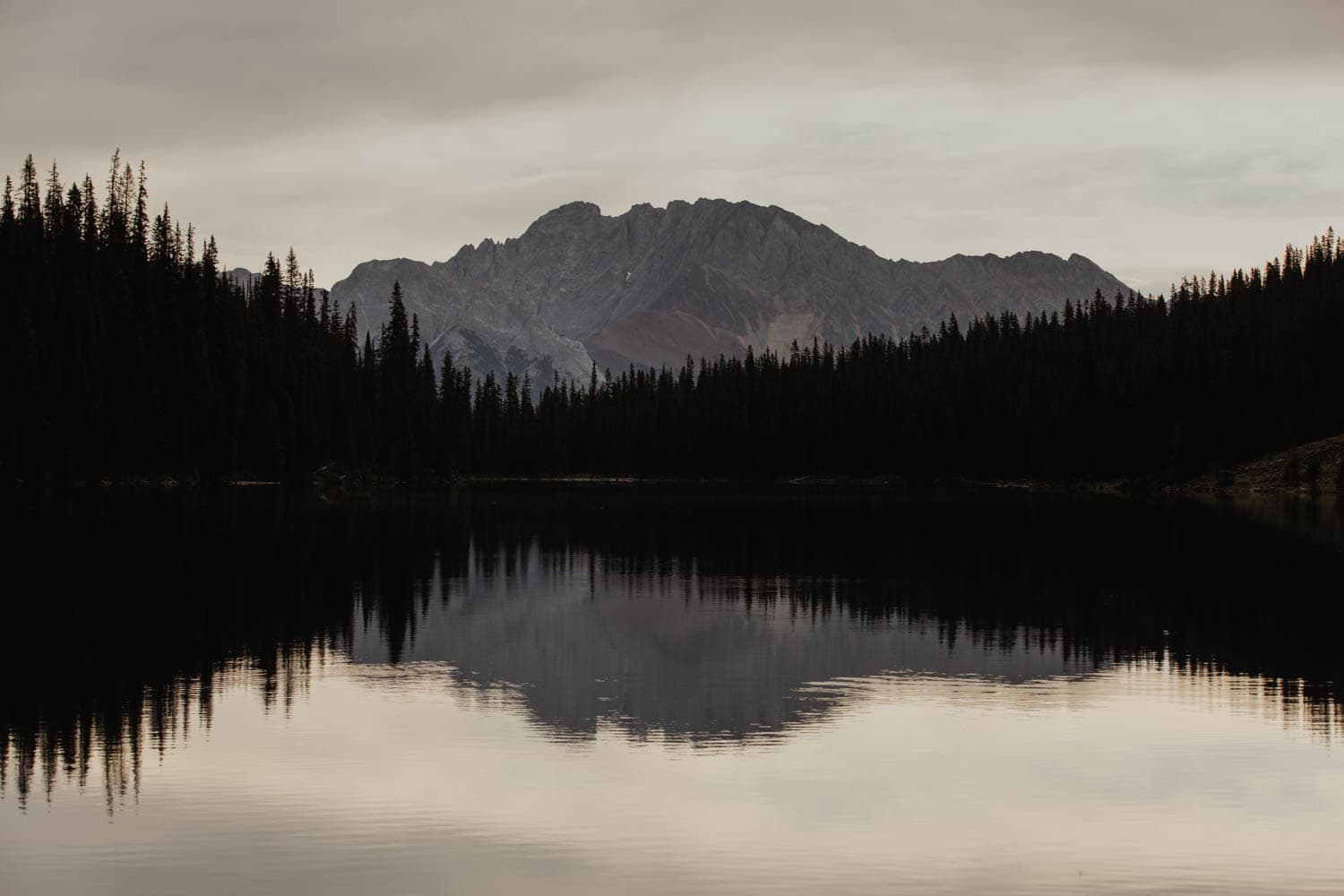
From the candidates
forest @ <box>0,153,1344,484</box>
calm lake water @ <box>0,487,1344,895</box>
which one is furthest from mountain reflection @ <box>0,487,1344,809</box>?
forest @ <box>0,153,1344,484</box>

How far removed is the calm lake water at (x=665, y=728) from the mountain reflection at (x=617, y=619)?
6.9 inches

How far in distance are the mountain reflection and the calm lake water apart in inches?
6.9

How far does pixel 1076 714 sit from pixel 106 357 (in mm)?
131402

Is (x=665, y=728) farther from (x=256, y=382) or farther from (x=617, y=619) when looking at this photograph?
(x=256, y=382)

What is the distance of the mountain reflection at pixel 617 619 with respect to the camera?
2608 centimetres

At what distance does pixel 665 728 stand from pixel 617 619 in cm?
1563

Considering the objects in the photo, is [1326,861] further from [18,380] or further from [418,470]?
[418,470]

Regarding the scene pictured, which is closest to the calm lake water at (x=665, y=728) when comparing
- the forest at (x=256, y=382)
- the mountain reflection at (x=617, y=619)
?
the mountain reflection at (x=617, y=619)

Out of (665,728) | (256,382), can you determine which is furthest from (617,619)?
(256,382)

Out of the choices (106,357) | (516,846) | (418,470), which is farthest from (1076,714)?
(418,470)

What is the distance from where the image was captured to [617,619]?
4038 cm

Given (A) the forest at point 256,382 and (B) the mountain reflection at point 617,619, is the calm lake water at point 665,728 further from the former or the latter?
(A) the forest at point 256,382

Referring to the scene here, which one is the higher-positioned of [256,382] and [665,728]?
[256,382]

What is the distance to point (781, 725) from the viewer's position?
24844 mm
